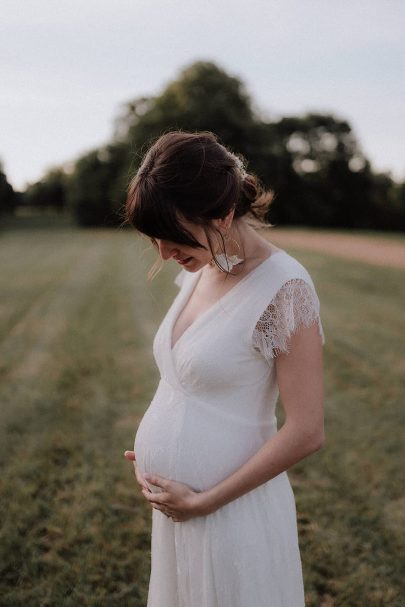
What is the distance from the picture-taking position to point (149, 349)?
24.1ft

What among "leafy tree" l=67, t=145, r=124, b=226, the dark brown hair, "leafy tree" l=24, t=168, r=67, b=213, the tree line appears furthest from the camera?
"leafy tree" l=24, t=168, r=67, b=213

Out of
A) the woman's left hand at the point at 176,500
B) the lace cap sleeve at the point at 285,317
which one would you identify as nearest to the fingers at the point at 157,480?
the woman's left hand at the point at 176,500

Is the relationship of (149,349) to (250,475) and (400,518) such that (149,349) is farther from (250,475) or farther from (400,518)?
(250,475)

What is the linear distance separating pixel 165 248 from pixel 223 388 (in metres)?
0.44

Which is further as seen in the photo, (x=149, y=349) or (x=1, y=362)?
(x=149, y=349)

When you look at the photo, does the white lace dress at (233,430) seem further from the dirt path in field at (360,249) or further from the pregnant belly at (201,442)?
the dirt path in field at (360,249)

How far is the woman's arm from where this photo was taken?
1.35 m

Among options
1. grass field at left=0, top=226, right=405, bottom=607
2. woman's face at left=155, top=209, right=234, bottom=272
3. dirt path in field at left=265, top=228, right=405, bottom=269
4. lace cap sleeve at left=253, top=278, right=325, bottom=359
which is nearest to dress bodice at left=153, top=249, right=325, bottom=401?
lace cap sleeve at left=253, top=278, right=325, bottom=359

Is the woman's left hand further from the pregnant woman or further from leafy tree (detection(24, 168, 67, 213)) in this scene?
leafy tree (detection(24, 168, 67, 213))

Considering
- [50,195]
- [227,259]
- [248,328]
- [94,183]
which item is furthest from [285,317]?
[50,195]

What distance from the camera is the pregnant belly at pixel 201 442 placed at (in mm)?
1515

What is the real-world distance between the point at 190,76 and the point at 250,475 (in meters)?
38.0

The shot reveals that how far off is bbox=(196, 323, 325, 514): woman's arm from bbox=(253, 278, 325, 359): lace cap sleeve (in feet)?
0.07

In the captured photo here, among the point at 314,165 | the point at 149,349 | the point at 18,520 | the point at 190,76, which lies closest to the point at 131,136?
the point at 190,76
